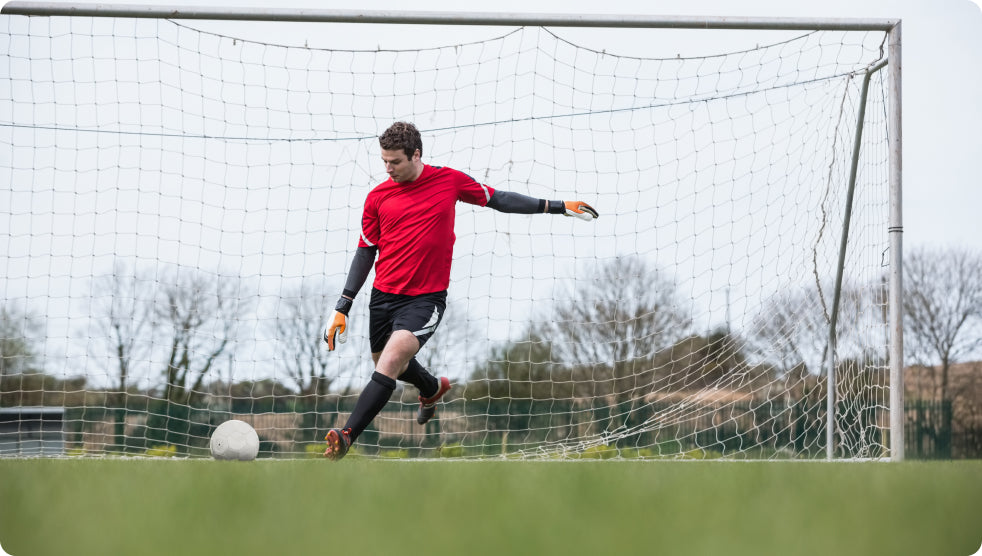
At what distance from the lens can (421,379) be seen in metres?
5.12

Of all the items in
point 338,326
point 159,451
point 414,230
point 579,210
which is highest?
point 579,210

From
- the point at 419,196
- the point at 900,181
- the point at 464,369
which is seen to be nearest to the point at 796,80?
the point at 900,181

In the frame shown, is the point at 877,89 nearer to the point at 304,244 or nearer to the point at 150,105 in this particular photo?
the point at 304,244

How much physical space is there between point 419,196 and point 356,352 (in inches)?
183

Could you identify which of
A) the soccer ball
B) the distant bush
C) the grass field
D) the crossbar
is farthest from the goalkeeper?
the distant bush

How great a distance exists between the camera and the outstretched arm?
196 inches

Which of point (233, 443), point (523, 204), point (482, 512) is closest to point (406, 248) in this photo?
point (523, 204)

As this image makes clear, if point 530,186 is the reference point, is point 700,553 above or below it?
below

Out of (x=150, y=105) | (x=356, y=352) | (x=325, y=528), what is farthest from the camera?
(x=356, y=352)

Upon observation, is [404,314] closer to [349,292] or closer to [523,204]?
[349,292]

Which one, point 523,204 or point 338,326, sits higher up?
point 523,204

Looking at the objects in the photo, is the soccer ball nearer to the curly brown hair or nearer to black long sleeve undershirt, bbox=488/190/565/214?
the curly brown hair

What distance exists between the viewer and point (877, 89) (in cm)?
619

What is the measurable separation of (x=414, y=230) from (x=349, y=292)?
573mm
